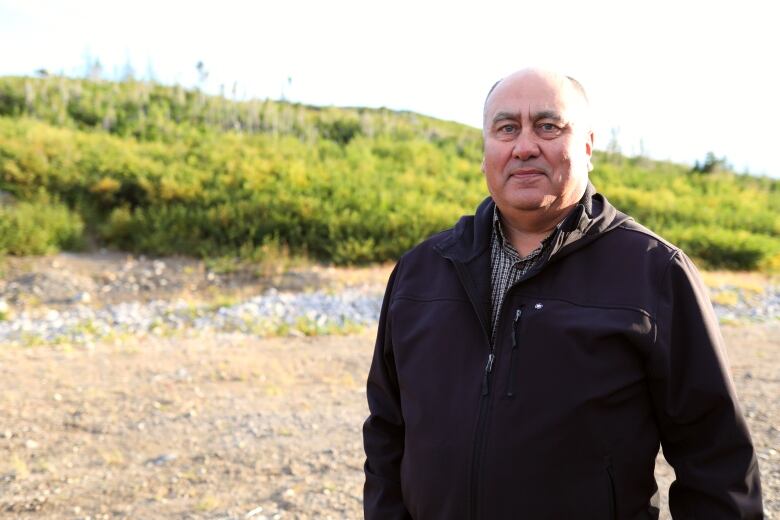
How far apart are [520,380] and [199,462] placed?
143 inches

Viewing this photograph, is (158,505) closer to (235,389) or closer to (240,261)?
(235,389)

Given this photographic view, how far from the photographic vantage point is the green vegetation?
1456cm

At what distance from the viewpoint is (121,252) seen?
14125mm

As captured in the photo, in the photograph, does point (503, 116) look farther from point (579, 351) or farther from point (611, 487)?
point (611, 487)

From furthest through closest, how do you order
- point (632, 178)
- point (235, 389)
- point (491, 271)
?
point (632, 178), point (235, 389), point (491, 271)

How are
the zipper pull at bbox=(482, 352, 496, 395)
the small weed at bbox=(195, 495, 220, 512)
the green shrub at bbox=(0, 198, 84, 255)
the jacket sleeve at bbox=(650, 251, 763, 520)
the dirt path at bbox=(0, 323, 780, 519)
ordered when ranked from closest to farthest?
the jacket sleeve at bbox=(650, 251, 763, 520)
the zipper pull at bbox=(482, 352, 496, 395)
the small weed at bbox=(195, 495, 220, 512)
the dirt path at bbox=(0, 323, 780, 519)
the green shrub at bbox=(0, 198, 84, 255)

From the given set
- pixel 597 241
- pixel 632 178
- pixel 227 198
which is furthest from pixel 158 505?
pixel 632 178

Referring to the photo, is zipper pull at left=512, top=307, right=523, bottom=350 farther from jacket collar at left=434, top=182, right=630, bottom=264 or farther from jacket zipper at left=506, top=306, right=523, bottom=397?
jacket collar at left=434, top=182, right=630, bottom=264

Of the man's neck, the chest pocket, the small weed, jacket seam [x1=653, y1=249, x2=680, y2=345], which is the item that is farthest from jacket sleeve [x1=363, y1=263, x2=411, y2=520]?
the small weed

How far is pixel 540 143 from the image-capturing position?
1.78 m

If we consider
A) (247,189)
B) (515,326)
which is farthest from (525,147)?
(247,189)

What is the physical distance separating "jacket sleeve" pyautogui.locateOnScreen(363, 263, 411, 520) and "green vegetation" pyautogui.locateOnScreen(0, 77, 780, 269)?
39.4 feet

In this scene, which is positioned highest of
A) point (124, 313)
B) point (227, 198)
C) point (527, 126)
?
point (527, 126)

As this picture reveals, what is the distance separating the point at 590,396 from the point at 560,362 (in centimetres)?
10
